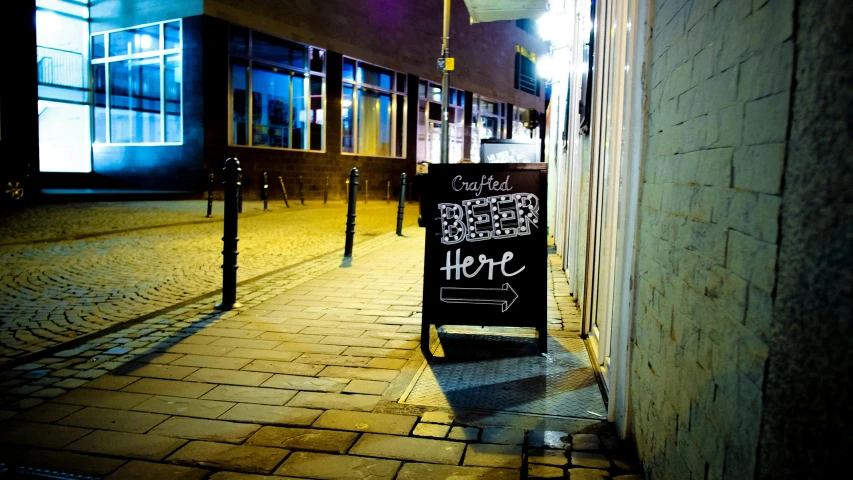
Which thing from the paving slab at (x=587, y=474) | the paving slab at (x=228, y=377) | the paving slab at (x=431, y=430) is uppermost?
the paving slab at (x=587, y=474)

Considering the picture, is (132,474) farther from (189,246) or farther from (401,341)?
(189,246)

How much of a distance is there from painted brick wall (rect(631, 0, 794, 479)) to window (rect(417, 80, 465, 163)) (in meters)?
23.2

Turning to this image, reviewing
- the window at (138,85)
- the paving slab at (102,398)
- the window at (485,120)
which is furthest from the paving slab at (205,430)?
the window at (485,120)

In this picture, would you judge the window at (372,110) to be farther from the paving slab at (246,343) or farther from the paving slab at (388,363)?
the paving slab at (388,363)

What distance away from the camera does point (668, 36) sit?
92.6 inches

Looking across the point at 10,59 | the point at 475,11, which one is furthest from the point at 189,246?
the point at 10,59

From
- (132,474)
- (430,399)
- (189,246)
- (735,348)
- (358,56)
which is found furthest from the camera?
(358,56)

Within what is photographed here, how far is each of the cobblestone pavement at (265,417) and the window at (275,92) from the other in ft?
48.9

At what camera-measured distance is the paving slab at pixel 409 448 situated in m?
2.68

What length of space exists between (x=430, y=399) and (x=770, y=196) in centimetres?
233

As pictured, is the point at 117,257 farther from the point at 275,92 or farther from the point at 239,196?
the point at 275,92

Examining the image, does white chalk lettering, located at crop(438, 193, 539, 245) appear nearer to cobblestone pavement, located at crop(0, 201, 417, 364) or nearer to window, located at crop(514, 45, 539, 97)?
cobblestone pavement, located at crop(0, 201, 417, 364)

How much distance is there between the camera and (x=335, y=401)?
10.9ft

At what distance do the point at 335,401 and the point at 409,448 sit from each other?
2.33 feet
